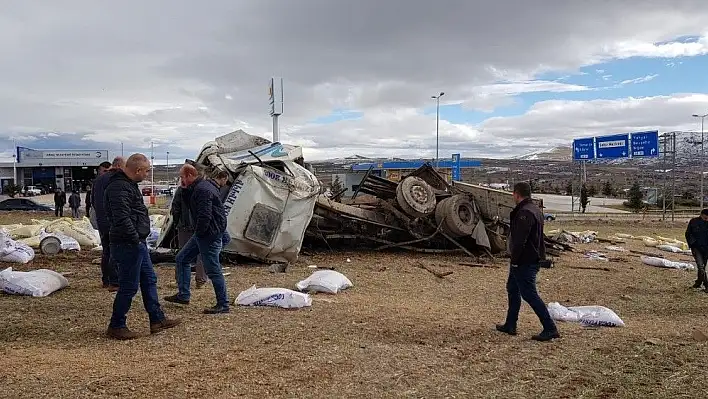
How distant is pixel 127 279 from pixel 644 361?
14.7ft

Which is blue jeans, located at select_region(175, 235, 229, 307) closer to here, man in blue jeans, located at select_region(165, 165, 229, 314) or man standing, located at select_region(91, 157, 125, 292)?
man in blue jeans, located at select_region(165, 165, 229, 314)

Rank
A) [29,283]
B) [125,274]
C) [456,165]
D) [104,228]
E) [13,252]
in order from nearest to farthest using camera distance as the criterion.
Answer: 1. [125,274]
2. [104,228]
3. [29,283]
4. [13,252]
5. [456,165]

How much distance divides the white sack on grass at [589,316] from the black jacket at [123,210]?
14.6ft

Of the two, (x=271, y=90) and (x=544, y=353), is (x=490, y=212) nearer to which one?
(x=271, y=90)

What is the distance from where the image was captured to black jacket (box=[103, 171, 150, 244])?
5.34m

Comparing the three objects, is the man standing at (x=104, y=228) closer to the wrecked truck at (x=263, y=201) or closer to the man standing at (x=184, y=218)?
the man standing at (x=184, y=218)

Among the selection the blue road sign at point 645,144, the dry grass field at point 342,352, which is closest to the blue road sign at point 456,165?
the blue road sign at point 645,144

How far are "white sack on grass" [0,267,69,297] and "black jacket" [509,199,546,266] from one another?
5.28 m

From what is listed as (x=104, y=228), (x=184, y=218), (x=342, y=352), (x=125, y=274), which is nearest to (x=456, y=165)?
(x=184, y=218)

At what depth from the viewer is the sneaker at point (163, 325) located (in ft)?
18.5

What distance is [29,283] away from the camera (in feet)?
23.7

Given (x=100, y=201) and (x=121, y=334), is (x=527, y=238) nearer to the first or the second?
(x=121, y=334)

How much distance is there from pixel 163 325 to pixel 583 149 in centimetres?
3771

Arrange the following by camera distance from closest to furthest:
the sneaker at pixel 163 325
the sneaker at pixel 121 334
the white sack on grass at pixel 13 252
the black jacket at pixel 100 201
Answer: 1. the sneaker at pixel 121 334
2. the sneaker at pixel 163 325
3. the black jacket at pixel 100 201
4. the white sack on grass at pixel 13 252
